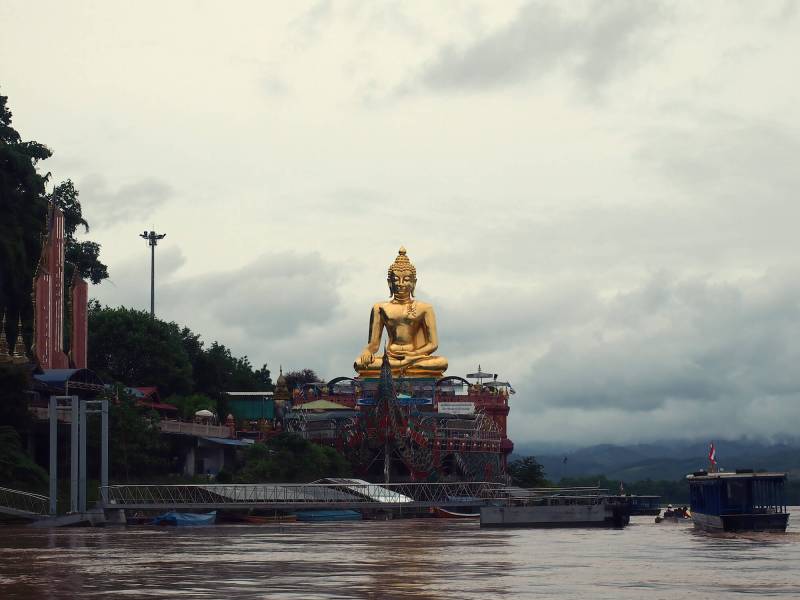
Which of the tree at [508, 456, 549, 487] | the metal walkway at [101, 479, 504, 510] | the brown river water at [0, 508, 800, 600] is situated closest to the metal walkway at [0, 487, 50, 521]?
the metal walkway at [101, 479, 504, 510]

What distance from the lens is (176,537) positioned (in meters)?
49.0

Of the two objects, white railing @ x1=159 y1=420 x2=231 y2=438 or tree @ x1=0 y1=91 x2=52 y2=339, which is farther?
tree @ x1=0 y1=91 x2=52 y2=339

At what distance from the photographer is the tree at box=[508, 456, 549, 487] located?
111188 millimetres

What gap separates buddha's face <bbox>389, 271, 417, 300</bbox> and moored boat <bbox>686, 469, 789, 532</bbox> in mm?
47944

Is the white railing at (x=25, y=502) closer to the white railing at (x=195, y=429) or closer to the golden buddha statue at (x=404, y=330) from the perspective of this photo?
the white railing at (x=195, y=429)

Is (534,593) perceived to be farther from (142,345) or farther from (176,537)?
(142,345)

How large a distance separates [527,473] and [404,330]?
1706 cm

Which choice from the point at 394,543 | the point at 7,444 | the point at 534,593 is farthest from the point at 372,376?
the point at 534,593

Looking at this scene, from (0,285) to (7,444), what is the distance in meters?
24.0

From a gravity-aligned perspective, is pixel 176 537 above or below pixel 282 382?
below

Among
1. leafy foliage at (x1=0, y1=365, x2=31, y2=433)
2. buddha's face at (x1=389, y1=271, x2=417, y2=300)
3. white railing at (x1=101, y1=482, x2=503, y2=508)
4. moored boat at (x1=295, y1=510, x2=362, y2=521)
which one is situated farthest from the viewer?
buddha's face at (x1=389, y1=271, x2=417, y2=300)

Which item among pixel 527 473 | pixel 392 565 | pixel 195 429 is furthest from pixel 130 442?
pixel 527 473

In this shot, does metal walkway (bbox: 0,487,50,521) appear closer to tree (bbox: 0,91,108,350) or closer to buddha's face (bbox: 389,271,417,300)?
tree (bbox: 0,91,108,350)

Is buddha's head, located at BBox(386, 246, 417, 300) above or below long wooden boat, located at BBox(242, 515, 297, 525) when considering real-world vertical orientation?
above
